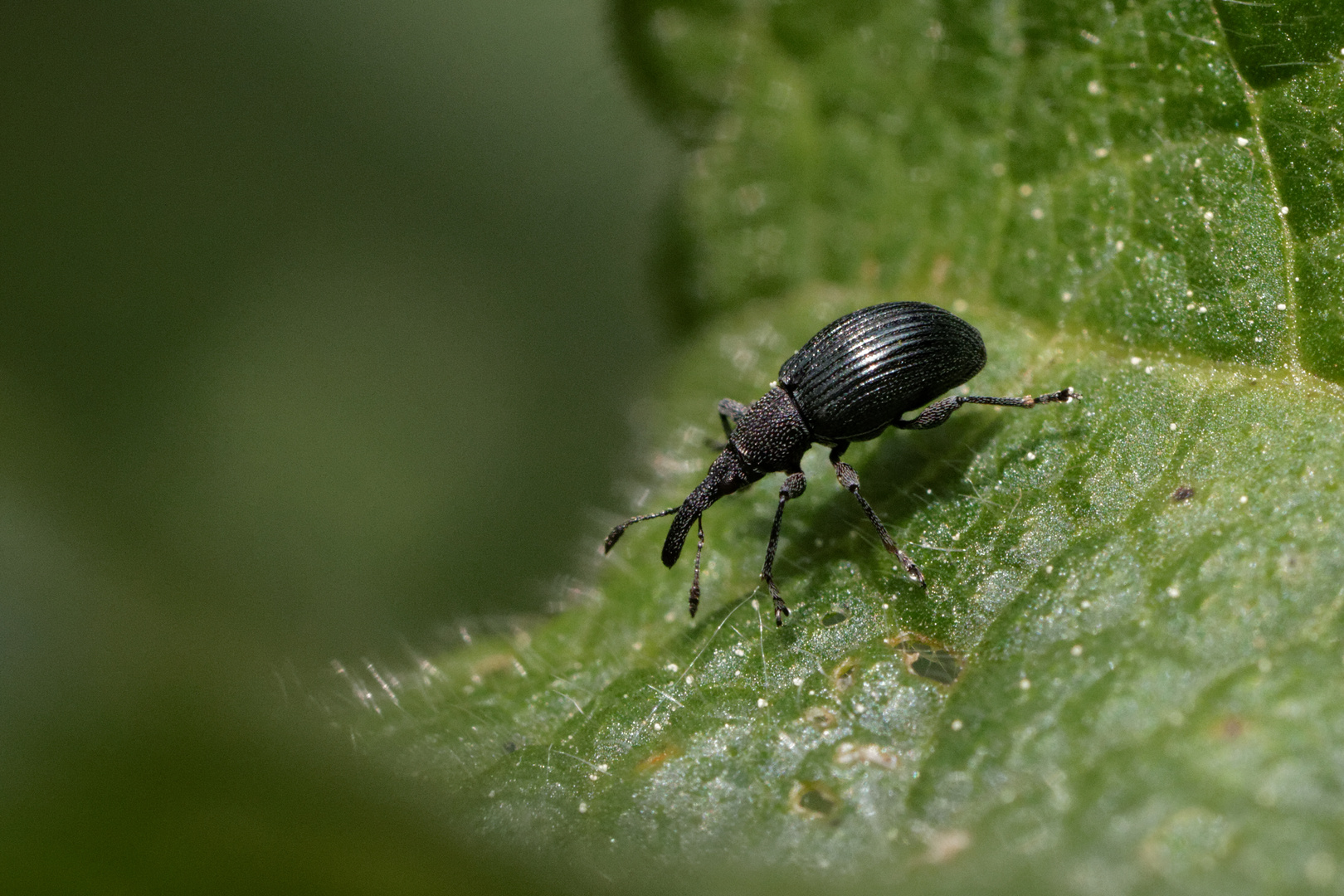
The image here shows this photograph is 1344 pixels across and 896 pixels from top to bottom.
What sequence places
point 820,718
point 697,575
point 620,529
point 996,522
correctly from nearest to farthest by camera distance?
point 820,718 → point 996,522 → point 697,575 → point 620,529

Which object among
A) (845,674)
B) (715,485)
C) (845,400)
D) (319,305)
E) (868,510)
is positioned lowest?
(845,674)

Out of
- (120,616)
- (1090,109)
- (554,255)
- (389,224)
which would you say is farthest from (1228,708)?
(389,224)

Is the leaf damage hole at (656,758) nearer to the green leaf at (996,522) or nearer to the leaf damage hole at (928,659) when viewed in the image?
the green leaf at (996,522)

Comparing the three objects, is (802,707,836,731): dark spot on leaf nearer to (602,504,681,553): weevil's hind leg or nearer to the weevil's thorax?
(602,504,681,553): weevil's hind leg

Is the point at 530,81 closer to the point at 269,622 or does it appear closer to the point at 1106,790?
the point at 269,622

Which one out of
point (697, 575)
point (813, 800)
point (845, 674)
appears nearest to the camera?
point (813, 800)

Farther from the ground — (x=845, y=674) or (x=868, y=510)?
(x=868, y=510)

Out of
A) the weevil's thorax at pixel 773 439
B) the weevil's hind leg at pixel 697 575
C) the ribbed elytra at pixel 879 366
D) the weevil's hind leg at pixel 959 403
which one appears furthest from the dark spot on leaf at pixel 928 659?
the weevil's thorax at pixel 773 439

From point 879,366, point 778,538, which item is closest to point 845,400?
point 879,366

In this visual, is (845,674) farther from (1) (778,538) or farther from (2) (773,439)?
(2) (773,439)
